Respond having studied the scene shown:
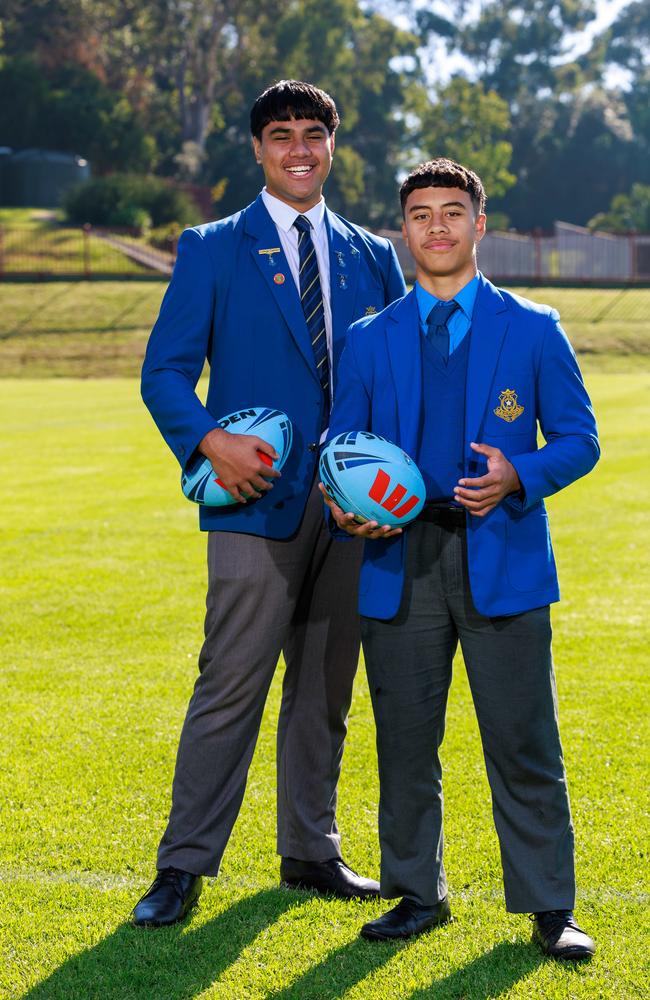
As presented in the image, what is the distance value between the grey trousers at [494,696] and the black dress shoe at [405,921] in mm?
267

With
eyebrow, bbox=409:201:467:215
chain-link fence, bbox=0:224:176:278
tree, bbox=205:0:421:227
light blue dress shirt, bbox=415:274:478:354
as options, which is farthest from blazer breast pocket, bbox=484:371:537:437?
tree, bbox=205:0:421:227

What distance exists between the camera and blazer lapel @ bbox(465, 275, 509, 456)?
3.68 m

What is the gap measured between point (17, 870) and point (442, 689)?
1.68 metres

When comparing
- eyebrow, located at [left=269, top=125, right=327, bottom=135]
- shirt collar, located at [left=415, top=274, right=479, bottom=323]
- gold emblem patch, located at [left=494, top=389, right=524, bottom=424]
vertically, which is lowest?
gold emblem patch, located at [left=494, top=389, right=524, bottom=424]

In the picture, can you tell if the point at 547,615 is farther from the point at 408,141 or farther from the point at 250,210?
the point at 408,141

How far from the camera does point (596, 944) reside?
12.5ft

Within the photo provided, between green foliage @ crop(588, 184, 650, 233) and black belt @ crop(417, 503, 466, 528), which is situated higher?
green foliage @ crop(588, 184, 650, 233)

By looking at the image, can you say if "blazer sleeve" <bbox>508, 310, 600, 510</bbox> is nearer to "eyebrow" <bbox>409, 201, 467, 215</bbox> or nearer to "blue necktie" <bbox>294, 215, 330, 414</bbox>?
"eyebrow" <bbox>409, 201, 467, 215</bbox>

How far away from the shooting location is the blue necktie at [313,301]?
416 cm

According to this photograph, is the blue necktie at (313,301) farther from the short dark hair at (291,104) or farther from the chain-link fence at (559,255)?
the chain-link fence at (559,255)

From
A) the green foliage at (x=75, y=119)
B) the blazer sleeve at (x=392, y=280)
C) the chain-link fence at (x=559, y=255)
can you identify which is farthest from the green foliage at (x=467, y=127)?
the blazer sleeve at (x=392, y=280)

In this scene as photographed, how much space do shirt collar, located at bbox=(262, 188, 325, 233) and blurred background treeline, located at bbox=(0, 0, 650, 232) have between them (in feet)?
176

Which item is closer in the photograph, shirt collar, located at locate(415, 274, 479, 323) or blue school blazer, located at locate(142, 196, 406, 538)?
shirt collar, located at locate(415, 274, 479, 323)

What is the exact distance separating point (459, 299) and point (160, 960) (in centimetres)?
211
